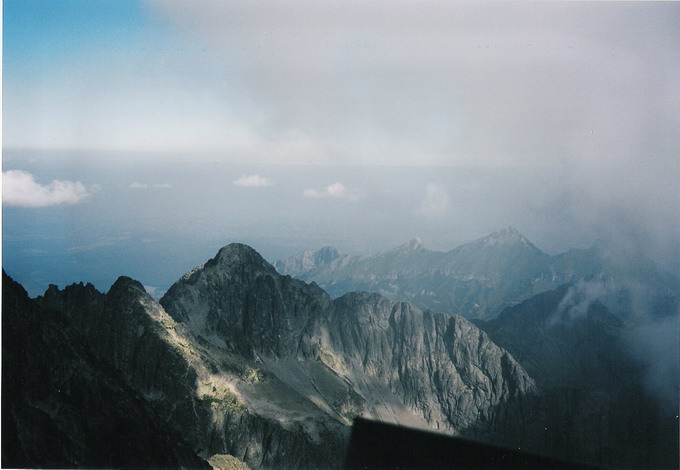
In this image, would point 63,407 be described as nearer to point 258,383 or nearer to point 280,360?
point 258,383

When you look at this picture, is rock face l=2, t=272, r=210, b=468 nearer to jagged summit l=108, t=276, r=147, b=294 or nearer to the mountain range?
the mountain range

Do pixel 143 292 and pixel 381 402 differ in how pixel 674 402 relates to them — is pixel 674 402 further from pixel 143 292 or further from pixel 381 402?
pixel 143 292

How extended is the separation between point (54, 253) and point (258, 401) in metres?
77.6

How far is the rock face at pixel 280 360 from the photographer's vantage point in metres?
82.9

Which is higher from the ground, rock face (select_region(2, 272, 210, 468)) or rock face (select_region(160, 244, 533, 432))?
rock face (select_region(2, 272, 210, 468))

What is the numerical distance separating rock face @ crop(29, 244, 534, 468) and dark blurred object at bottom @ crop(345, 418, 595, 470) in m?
4.04

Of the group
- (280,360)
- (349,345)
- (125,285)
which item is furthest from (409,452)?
(349,345)

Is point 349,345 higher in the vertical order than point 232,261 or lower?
lower

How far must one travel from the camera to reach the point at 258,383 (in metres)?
95.8

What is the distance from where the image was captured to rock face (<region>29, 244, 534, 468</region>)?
82.9 meters

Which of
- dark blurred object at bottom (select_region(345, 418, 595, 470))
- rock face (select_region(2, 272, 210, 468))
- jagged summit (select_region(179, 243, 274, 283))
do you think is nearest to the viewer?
rock face (select_region(2, 272, 210, 468))

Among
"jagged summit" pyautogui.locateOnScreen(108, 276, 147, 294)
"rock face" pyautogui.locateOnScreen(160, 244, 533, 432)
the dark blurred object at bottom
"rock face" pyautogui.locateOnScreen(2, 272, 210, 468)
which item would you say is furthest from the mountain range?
the dark blurred object at bottom

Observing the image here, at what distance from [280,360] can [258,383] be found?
39640 mm

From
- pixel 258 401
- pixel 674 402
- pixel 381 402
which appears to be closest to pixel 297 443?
pixel 258 401
